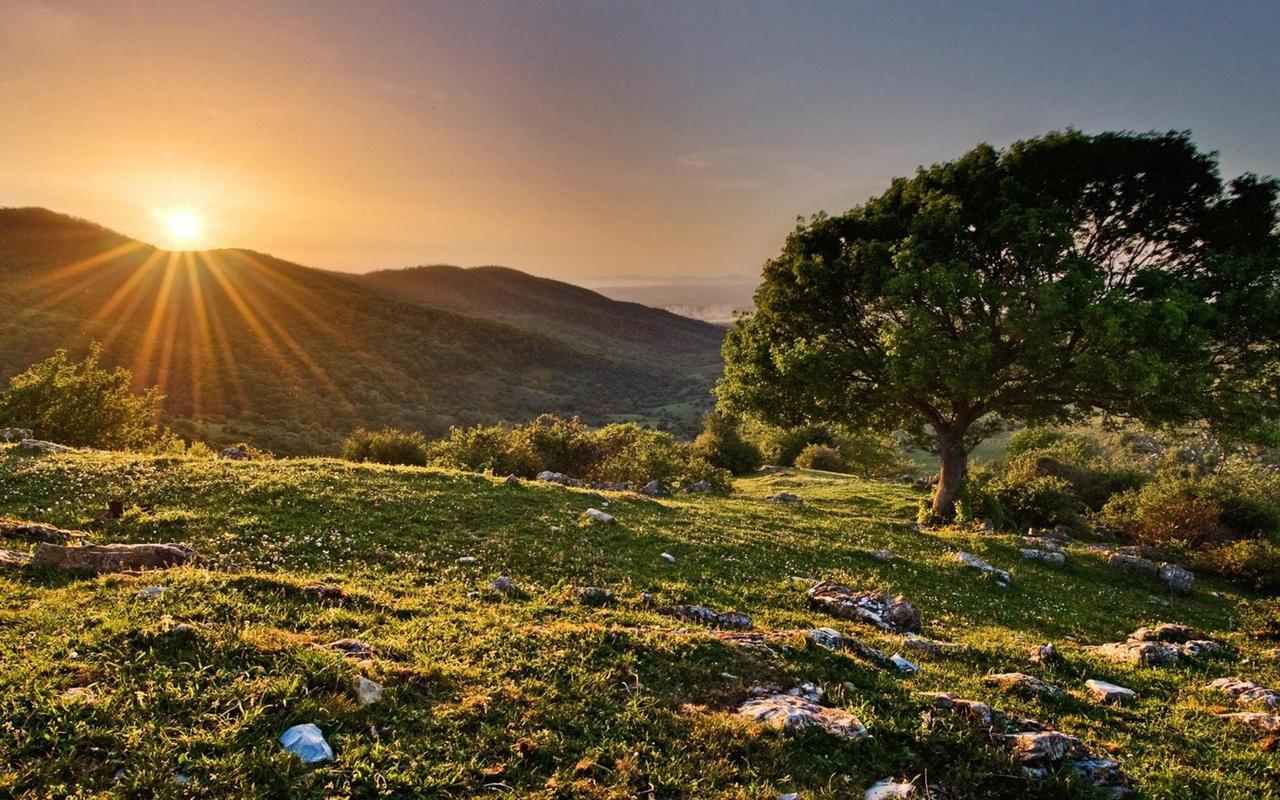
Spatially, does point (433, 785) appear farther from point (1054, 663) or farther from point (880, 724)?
point (1054, 663)

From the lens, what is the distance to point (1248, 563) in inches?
740

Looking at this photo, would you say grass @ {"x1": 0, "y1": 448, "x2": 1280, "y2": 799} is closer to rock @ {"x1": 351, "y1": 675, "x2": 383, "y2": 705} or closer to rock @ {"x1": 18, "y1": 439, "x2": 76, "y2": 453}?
rock @ {"x1": 351, "y1": 675, "x2": 383, "y2": 705}

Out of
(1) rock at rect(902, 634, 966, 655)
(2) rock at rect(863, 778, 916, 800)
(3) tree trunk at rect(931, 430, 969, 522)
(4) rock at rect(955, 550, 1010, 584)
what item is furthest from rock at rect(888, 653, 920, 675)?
(3) tree trunk at rect(931, 430, 969, 522)

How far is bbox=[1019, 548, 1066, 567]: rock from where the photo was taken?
1822 centimetres

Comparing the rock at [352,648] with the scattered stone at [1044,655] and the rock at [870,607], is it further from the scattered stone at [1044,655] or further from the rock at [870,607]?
the scattered stone at [1044,655]

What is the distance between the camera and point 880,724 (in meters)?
6.31

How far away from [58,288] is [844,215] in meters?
114

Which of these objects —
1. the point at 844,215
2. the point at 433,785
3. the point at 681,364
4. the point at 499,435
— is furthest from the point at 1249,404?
the point at 681,364

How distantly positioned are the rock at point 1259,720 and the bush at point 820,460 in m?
43.7

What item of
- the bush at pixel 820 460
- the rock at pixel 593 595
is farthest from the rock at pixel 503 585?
the bush at pixel 820 460

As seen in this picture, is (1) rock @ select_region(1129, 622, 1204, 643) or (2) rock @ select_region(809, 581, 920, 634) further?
(1) rock @ select_region(1129, 622, 1204, 643)

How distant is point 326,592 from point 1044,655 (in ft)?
37.3

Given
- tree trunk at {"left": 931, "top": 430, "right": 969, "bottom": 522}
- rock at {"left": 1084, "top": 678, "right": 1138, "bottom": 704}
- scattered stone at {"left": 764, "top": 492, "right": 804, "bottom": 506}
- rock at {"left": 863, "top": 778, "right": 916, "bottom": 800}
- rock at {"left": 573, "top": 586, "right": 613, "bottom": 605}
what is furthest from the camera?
scattered stone at {"left": 764, "top": 492, "right": 804, "bottom": 506}

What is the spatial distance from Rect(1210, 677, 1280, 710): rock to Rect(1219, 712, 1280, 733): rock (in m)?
0.77
